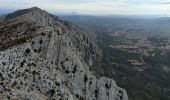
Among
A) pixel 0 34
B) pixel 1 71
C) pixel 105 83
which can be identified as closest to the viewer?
pixel 1 71

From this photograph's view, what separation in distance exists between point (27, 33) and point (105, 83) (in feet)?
94.4

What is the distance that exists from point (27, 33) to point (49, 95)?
97.6 ft

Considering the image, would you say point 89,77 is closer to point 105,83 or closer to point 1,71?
point 105,83

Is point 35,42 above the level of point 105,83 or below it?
above

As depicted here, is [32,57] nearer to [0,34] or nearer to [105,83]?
[105,83]

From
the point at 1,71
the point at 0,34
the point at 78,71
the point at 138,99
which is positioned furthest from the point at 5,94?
the point at 138,99

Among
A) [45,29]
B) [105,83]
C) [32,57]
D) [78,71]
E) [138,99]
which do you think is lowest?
[138,99]

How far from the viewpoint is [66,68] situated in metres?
80.9

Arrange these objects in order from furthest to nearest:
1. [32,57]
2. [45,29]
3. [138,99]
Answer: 1. [138,99]
2. [45,29]
3. [32,57]

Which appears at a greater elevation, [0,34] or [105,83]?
[0,34]

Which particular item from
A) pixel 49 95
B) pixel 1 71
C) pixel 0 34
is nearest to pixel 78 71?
pixel 49 95

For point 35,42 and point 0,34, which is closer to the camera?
point 35,42

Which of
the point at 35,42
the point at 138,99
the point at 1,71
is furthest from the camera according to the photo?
the point at 138,99

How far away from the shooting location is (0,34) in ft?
347
